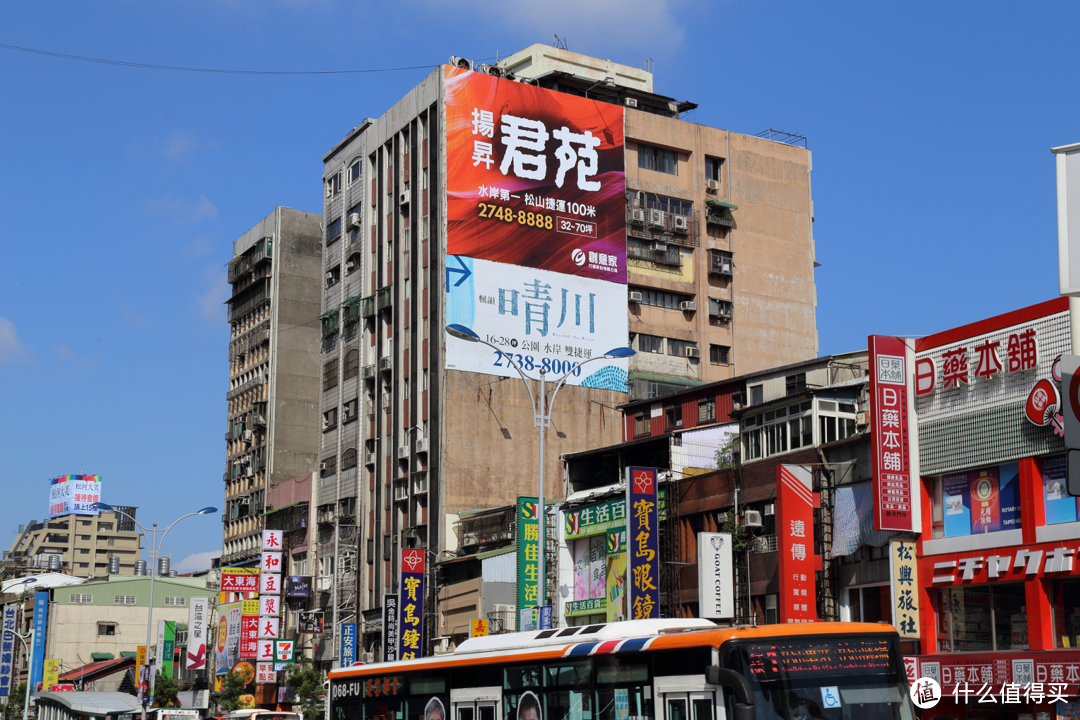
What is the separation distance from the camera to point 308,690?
2517 inches

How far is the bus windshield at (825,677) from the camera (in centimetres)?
1691

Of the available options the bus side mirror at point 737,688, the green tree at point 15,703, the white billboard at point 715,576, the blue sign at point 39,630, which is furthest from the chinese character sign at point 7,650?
the bus side mirror at point 737,688

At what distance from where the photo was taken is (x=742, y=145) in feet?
270

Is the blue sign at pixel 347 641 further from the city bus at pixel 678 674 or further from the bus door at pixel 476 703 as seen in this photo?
the bus door at pixel 476 703

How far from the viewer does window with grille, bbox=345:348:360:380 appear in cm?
8050

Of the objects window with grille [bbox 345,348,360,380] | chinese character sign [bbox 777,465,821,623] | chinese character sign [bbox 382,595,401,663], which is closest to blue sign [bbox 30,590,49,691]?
window with grille [bbox 345,348,360,380]

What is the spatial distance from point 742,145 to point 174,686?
158ft

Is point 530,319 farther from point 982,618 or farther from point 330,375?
point 982,618

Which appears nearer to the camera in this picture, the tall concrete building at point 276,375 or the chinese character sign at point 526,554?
the chinese character sign at point 526,554

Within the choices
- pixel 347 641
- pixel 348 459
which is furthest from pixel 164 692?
pixel 348 459

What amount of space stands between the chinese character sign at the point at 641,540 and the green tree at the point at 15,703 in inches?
2646

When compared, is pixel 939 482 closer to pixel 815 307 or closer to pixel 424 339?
pixel 424 339

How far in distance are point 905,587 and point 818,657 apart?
20778 millimetres

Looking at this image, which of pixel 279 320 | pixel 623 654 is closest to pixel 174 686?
pixel 279 320
